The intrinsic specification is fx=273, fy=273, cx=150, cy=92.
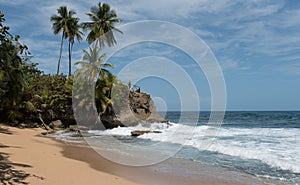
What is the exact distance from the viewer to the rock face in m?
26.8

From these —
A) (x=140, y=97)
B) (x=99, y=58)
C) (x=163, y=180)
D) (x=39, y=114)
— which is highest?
(x=99, y=58)

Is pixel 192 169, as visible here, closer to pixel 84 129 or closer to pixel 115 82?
pixel 84 129

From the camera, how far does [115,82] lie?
1117 inches

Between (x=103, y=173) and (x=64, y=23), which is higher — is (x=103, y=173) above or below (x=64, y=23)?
below

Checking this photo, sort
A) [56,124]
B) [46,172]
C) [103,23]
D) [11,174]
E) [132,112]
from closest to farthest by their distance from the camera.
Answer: [11,174]
[46,172]
[56,124]
[132,112]
[103,23]

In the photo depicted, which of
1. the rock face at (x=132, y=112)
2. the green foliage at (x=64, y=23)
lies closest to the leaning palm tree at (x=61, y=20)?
the green foliage at (x=64, y=23)

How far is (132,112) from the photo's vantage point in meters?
29.1

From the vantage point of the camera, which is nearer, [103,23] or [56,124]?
[56,124]

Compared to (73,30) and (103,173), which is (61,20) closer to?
(73,30)

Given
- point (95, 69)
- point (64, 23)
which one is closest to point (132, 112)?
Result: point (95, 69)

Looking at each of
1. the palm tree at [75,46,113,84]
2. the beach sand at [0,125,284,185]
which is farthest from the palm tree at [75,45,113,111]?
the beach sand at [0,125,284,185]

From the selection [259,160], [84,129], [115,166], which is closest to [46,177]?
[115,166]

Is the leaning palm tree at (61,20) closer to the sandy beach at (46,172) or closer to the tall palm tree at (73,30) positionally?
the tall palm tree at (73,30)

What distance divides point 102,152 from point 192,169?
15.9 feet
